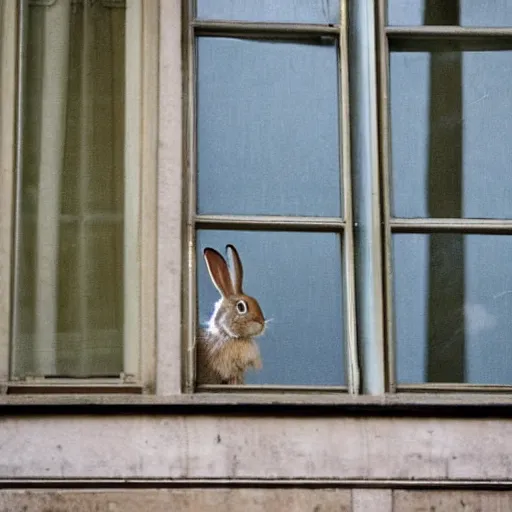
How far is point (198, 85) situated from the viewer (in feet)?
21.6

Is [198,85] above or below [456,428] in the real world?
above

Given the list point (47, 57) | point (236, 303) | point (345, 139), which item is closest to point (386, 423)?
point (236, 303)

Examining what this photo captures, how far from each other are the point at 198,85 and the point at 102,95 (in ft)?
1.32

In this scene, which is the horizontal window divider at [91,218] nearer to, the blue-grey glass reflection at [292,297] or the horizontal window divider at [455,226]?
the blue-grey glass reflection at [292,297]

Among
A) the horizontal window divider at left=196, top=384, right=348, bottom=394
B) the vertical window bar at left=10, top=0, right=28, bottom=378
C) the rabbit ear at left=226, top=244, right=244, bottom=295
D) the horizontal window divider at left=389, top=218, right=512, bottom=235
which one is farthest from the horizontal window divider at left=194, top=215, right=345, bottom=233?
the vertical window bar at left=10, top=0, right=28, bottom=378

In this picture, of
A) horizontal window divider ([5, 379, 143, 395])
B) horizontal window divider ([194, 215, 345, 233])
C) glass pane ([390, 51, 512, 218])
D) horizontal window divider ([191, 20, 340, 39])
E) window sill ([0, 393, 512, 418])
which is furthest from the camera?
horizontal window divider ([191, 20, 340, 39])

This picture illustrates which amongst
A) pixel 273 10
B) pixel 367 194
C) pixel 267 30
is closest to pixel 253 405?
pixel 367 194

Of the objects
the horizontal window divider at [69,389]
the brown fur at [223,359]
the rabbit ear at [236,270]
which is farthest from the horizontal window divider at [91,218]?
the horizontal window divider at [69,389]

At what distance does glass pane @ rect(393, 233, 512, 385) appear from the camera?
20.9ft

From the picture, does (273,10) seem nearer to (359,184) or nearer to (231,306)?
(359,184)

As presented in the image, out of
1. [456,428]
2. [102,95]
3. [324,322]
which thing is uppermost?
[102,95]

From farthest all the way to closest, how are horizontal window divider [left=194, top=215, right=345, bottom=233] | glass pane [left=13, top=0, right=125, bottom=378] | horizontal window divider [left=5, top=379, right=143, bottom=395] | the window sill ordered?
horizontal window divider [left=194, top=215, right=345, bottom=233]
glass pane [left=13, top=0, right=125, bottom=378]
horizontal window divider [left=5, top=379, right=143, bottom=395]
the window sill

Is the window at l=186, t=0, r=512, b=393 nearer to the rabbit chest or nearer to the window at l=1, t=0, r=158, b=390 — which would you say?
the rabbit chest

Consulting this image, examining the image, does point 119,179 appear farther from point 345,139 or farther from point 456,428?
point 456,428
